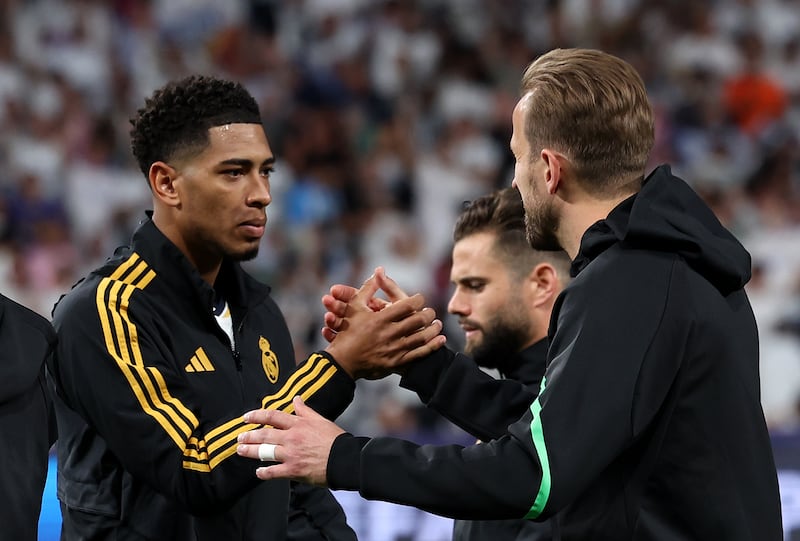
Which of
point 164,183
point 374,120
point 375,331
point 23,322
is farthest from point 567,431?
point 374,120

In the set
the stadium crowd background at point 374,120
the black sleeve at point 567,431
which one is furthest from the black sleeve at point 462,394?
the stadium crowd background at point 374,120

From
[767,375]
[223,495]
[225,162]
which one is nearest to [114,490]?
[223,495]

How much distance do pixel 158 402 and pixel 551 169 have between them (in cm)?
103

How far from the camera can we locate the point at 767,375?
745 cm

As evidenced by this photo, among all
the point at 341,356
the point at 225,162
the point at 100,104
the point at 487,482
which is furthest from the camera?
the point at 100,104

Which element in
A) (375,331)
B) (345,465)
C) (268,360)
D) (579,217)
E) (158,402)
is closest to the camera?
(345,465)

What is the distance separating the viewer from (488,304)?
375cm

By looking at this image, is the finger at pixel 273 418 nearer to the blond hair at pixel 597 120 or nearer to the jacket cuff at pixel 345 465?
the jacket cuff at pixel 345 465

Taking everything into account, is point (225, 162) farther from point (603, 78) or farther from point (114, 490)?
point (603, 78)

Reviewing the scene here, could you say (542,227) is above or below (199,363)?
above

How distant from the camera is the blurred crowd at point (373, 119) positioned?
8156 mm

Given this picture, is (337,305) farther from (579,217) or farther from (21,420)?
(21,420)

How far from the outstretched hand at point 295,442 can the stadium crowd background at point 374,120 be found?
4650mm

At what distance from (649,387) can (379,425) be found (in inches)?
194
